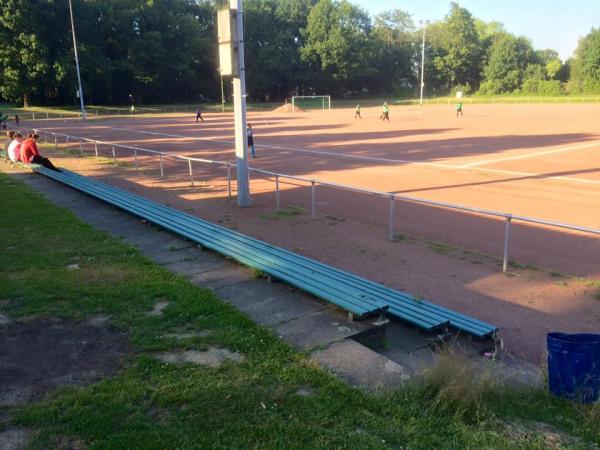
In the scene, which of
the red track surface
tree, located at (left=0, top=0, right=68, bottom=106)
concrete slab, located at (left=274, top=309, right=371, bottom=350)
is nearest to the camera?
concrete slab, located at (left=274, top=309, right=371, bottom=350)

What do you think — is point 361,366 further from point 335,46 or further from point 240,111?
point 335,46

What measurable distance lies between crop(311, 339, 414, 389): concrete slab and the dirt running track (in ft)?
6.27

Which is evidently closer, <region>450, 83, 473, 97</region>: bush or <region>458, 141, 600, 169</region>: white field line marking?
<region>458, 141, 600, 169</region>: white field line marking

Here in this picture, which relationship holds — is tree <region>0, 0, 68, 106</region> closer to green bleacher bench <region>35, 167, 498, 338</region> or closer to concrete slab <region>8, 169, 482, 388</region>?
green bleacher bench <region>35, 167, 498, 338</region>

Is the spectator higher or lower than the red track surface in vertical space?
higher

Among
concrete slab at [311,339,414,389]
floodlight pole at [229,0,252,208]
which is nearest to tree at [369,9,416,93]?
floodlight pole at [229,0,252,208]

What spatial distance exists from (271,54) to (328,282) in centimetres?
8956

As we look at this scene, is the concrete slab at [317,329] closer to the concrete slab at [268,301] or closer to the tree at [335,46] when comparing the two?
the concrete slab at [268,301]

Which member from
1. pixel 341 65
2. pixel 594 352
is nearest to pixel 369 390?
pixel 594 352

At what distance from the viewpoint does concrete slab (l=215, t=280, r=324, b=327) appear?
5.39 metres

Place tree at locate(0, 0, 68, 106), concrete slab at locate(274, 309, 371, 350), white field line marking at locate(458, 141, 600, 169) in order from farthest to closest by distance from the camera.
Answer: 1. tree at locate(0, 0, 68, 106)
2. white field line marking at locate(458, 141, 600, 169)
3. concrete slab at locate(274, 309, 371, 350)

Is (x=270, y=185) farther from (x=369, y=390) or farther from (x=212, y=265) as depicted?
(x=369, y=390)

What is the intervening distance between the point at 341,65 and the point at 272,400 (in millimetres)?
95032

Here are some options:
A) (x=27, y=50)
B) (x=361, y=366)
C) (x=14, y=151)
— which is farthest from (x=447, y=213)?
(x=27, y=50)
